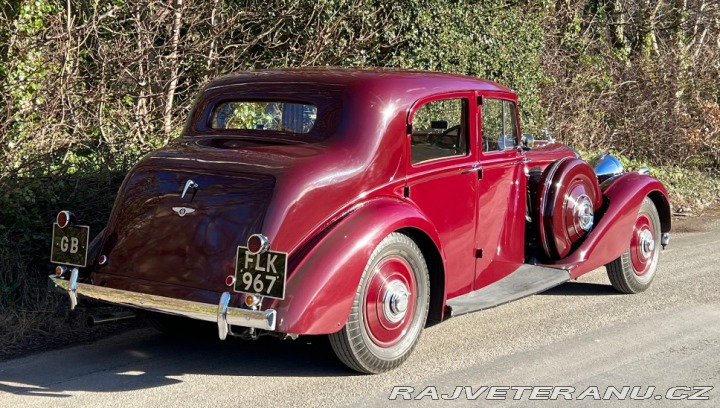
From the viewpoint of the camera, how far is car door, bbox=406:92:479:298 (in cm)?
564

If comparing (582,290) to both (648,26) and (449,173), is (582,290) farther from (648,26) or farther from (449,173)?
(648,26)

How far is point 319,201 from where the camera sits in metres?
4.96

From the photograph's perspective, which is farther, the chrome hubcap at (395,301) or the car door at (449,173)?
the car door at (449,173)

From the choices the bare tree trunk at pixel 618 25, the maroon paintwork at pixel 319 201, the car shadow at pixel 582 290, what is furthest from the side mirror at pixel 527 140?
the bare tree trunk at pixel 618 25

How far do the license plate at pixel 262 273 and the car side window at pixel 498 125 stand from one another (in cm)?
228

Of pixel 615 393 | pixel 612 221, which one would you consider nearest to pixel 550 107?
pixel 612 221

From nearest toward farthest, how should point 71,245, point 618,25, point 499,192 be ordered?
point 71,245
point 499,192
point 618,25

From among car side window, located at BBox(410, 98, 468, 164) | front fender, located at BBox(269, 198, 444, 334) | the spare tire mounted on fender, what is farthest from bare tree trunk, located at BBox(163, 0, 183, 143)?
front fender, located at BBox(269, 198, 444, 334)

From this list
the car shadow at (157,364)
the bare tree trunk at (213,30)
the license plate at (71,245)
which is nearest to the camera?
the car shadow at (157,364)

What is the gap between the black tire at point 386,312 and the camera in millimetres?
4988

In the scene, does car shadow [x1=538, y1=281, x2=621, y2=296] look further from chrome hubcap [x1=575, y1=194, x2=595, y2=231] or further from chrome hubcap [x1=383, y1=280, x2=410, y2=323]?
chrome hubcap [x1=383, y1=280, x2=410, y2=323]

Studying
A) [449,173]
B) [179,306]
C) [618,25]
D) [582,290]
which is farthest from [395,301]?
[618,25]

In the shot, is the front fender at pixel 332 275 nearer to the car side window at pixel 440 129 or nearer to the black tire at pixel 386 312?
the black tire at pixel 386 312

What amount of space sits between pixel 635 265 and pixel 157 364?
4.08 meters
